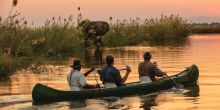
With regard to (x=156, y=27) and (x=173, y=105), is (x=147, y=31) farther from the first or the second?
(x=173, y=105)

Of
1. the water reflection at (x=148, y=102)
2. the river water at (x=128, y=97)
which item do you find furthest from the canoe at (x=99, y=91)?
the water reflection at (x=148, y=102)

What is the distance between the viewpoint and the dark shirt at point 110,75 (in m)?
19.0

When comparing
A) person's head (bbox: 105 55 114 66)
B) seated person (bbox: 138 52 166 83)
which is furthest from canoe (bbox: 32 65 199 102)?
person's head (bbox: 105 55 114 66)

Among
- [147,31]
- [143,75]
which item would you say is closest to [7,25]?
[143,75]

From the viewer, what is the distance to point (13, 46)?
90.4 ft

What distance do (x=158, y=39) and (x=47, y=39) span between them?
26072 mm

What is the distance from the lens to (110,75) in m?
19.2

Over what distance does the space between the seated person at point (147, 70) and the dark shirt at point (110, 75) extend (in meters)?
1.47

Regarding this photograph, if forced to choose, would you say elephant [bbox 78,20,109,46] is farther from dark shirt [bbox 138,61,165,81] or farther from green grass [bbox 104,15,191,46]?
dark shirt [bbox 138,61,165,81]

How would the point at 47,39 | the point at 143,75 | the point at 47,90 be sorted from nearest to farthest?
the point at 47,90, the point at 143,75, the point at 47,39

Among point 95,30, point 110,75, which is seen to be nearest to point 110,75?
point 110,75

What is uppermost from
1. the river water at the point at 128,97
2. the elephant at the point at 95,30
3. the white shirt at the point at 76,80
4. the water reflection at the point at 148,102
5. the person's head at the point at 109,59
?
the elephant at the point at 95,30

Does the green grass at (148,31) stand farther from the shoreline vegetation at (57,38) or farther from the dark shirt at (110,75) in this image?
the dark shirt at (110,75)

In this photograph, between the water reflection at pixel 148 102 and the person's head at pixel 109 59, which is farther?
the person's head at pixel 109 59
